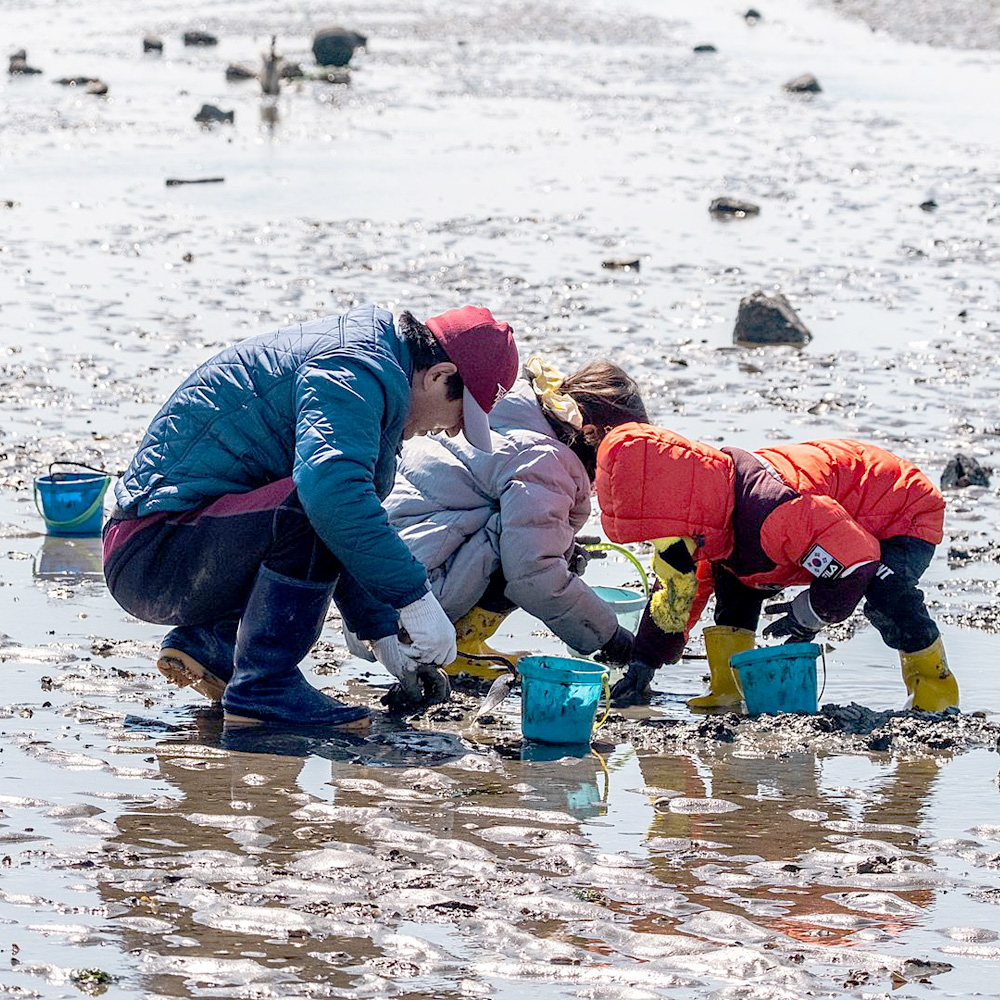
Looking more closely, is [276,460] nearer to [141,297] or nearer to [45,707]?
[45,707]

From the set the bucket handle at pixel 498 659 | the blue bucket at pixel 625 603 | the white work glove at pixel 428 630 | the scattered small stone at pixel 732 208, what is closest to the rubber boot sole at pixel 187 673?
the white work glove at pixel 428 630

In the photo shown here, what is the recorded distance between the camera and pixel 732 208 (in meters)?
14.5

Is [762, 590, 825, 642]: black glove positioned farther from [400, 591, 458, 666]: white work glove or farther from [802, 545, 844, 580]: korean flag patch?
[400, 591, 458, 666]: white work glove

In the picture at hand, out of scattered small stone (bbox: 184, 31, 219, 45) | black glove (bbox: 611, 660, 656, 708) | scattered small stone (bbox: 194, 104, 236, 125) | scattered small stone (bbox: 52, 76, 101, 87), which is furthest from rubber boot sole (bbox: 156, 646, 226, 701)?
scattered small stone (bbox: 184, 31, 219, 45)

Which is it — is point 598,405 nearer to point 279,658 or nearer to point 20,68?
point 279,658

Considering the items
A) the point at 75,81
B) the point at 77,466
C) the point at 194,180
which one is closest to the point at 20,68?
the point at 75,81

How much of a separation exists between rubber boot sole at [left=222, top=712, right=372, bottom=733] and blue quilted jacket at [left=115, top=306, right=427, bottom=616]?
0.90ft

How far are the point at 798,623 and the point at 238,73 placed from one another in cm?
2030

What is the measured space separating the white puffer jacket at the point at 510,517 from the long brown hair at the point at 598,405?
57 millimetres

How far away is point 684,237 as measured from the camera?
44.2 feet

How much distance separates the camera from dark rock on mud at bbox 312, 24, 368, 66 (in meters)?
25.7

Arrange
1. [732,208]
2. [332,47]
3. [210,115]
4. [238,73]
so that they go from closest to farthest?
[732,208] → [210,115] → [238,73] → [332,47]

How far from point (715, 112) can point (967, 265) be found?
9638 millimetres

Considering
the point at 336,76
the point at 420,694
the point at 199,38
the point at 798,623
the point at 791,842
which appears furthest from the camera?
the point at 199,38
